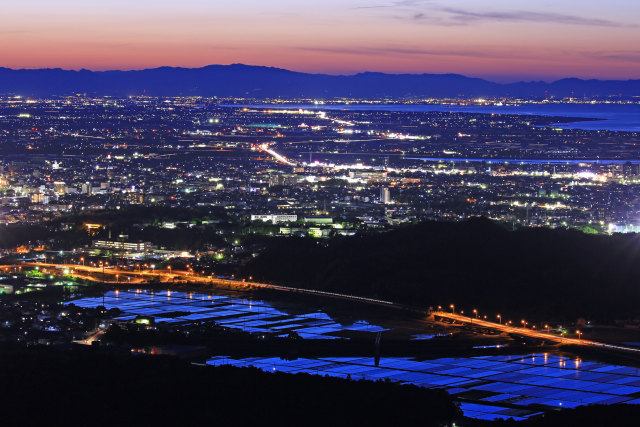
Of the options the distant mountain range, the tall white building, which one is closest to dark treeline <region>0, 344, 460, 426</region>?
the tall white building

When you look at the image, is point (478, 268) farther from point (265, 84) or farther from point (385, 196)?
point (265, 84)

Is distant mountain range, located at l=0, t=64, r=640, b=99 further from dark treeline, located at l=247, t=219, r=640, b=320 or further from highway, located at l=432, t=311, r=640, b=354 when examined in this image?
highway, located at l=432, t=311, r=640, b=354

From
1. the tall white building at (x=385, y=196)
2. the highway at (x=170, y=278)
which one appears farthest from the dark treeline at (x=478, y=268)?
the tall white building at (x=385, y=196)

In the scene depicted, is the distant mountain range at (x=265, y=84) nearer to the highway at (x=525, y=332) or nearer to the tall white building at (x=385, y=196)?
the tall white building at (x=385, y=196)

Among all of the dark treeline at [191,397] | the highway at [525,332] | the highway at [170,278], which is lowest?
the highway at [170,278]

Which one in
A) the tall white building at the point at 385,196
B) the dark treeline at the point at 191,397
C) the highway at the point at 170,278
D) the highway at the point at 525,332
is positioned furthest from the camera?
the tall white building at the point at 385,196

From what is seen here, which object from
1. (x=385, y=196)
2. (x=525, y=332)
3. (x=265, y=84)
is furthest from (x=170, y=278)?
(x=265, y=84)
